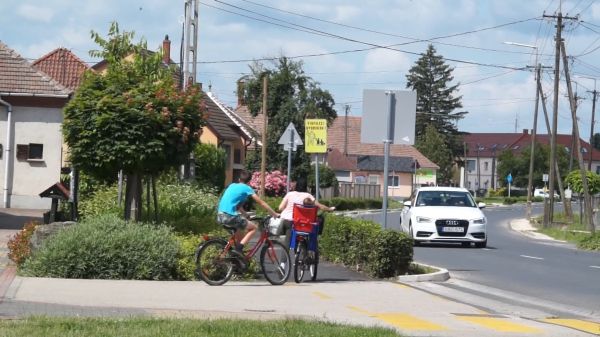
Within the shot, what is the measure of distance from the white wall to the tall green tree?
3148cm

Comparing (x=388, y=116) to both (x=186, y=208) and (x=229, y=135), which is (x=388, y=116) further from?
(x=229, y=135)

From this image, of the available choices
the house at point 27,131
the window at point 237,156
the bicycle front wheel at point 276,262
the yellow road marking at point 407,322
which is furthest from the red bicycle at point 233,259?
the window at point 237,156

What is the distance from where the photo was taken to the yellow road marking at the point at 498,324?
1098cm

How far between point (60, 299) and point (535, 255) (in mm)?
16769

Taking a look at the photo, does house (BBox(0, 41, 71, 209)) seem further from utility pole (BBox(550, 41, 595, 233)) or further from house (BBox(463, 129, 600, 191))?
house (BBox(463, 129, 600, 191))

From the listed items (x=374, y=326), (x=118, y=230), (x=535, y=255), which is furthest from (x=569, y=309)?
(x=535, y=255)

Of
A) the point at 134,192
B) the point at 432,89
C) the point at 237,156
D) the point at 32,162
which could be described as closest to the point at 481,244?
the point at 134,192

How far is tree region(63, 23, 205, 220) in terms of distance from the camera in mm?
16766

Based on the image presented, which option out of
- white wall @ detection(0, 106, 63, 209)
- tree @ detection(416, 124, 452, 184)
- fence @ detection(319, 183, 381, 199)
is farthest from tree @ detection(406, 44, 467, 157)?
white wall @ detection(0, 106, 63, 209)

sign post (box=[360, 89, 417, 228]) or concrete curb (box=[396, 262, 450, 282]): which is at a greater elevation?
sign post (box=[360, 89, 417, 228])

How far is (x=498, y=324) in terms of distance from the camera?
451 inches

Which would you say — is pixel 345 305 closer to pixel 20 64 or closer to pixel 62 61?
pixel 20 64

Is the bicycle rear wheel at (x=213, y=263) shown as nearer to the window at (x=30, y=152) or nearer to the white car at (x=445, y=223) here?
the white car at (x=445, y=223)

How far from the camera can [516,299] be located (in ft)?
50.6
